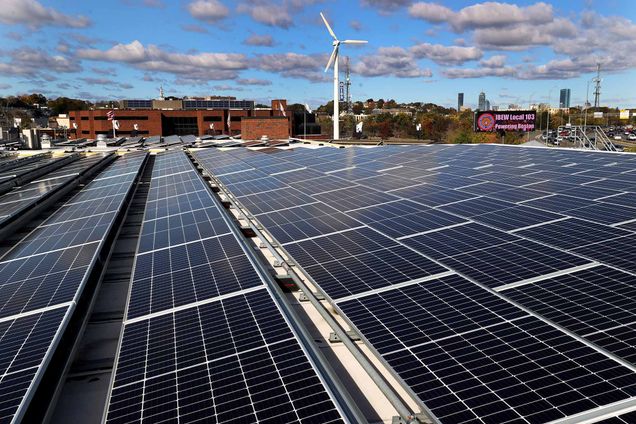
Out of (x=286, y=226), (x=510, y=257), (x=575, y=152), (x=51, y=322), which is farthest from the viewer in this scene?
(x=575, y=152)

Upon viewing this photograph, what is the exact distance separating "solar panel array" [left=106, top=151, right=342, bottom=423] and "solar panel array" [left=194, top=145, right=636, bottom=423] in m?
1.73

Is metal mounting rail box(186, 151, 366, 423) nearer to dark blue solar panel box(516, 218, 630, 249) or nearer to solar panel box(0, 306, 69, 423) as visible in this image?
solar panel box(0, 306, 69, 423)

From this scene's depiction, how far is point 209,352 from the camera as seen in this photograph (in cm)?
841

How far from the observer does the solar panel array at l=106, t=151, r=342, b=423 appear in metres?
6.71

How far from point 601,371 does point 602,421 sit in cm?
124

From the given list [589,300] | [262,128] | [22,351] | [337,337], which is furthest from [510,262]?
[262,128]

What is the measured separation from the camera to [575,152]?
1480 inches

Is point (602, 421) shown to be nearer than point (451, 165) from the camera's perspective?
Yes

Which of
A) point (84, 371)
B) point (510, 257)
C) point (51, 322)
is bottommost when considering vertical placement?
point (84, 371)

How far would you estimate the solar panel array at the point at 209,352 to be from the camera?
6.71 metres

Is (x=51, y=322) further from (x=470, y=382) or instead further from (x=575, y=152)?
(x=575, y=152)

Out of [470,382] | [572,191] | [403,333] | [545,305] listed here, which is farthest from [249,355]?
[572,191]

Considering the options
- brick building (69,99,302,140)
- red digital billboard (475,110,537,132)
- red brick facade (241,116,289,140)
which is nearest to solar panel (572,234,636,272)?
red digital billboard (475,110,537,132)

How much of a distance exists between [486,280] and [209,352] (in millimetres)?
6593
